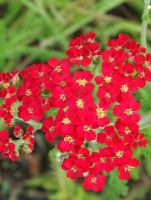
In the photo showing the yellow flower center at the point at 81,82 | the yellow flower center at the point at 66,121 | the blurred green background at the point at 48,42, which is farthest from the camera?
the blurred green background at the point at 48,42

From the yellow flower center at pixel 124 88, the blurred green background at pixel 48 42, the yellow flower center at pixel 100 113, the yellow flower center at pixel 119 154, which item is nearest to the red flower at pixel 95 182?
the yellow flower center at pixel 119 154

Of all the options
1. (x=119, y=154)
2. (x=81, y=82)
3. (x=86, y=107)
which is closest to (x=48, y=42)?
(x=81, y=82)

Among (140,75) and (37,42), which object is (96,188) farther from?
(37,42)

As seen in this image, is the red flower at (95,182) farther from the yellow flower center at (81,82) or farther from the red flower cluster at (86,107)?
the yellow flower center at (81,82)

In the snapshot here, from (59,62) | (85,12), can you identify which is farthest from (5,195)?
(59,62)

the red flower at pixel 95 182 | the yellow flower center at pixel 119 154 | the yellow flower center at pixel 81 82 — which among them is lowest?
the red flower at pixel 95 182

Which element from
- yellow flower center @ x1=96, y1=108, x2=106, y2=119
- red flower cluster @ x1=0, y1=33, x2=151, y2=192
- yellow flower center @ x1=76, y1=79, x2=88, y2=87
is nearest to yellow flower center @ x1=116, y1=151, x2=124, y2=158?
red flower cluster @ x1=0, y1=33, x2=151, y2=192

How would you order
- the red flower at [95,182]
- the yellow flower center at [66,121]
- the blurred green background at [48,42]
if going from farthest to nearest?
the blurred green background at [48,42] → the red flower at [95,182] → the yellow flower center at [66,121]
